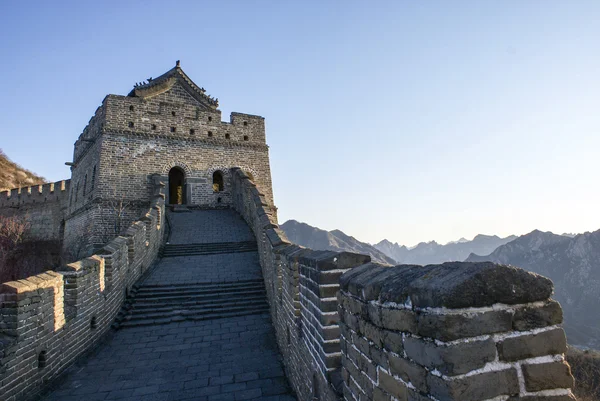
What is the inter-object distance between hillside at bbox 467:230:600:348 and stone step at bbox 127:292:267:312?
42178 mm

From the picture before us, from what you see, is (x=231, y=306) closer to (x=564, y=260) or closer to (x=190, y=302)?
(x=190, y=302)

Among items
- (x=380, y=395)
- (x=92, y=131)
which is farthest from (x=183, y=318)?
(x=92, y=131)

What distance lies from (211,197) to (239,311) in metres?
10.4

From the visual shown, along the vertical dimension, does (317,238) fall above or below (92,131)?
below

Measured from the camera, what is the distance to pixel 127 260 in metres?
8.73

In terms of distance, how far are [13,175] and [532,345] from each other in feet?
148

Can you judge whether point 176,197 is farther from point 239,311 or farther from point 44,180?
point 44,180

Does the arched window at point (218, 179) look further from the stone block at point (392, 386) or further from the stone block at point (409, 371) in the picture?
the stone block at point (409, 371)

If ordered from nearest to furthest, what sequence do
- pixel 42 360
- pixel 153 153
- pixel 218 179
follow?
pixel 42 360 < pixel 153 153 < pixel 218 179

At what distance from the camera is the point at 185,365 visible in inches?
234

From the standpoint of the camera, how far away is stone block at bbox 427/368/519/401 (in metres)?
1.30

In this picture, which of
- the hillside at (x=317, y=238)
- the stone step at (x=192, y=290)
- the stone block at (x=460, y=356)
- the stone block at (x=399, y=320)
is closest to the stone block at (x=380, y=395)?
the stone block at (x=399, y=320)

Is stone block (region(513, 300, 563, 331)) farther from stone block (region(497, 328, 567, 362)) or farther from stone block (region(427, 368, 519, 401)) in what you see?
stone block (region(427, 368, 519, 401))

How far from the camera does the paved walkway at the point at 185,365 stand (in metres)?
5.06
